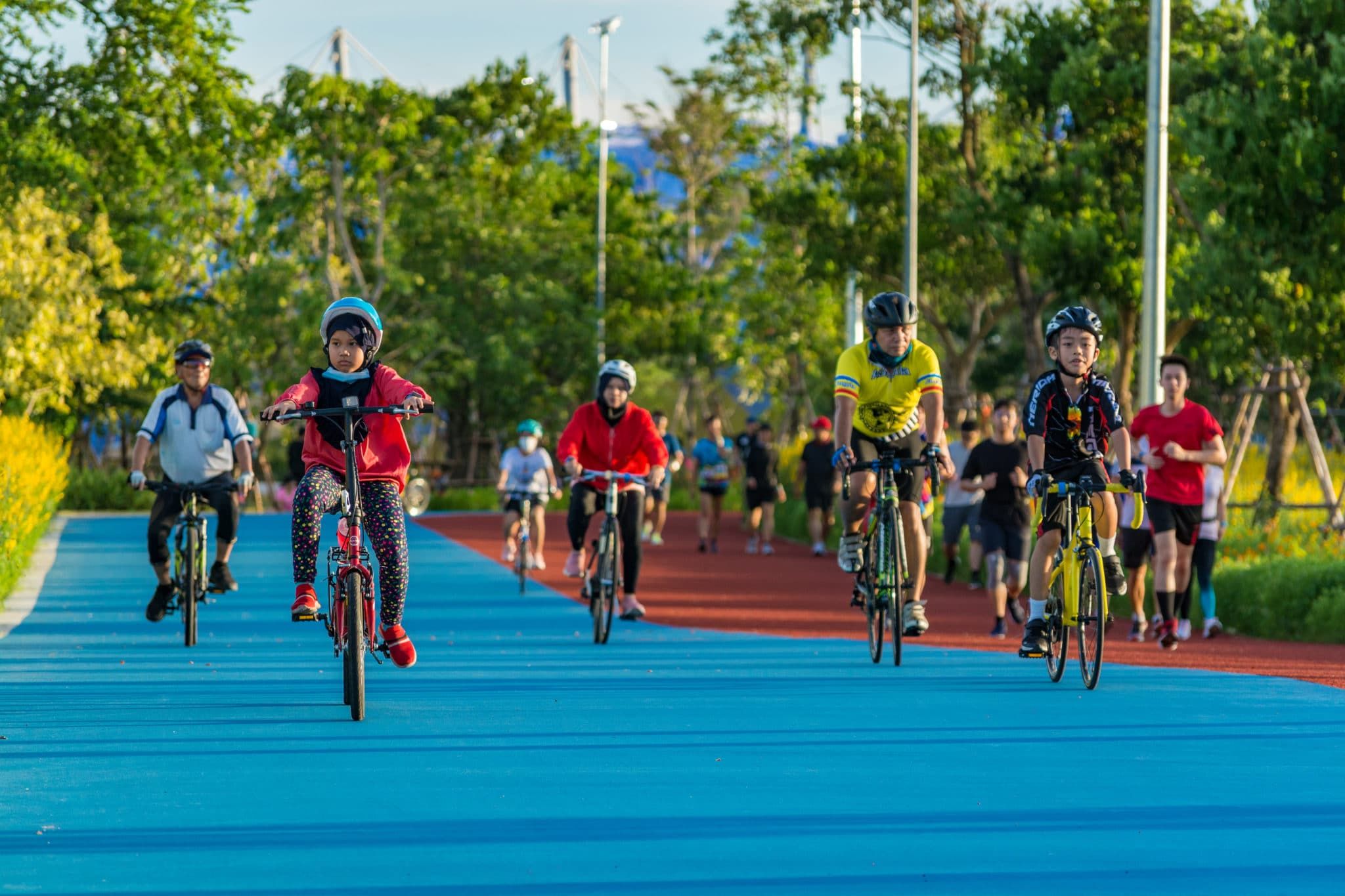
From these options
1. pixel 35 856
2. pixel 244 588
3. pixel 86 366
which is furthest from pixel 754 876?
pixel 86 366

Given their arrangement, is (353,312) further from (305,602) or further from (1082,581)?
(1082,581)

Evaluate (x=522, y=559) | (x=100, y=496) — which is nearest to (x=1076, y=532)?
(x=522, y=559)

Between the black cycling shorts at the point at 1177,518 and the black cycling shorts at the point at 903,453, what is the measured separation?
8.55 ft

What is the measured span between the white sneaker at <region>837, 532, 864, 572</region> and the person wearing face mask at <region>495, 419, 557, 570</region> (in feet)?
29.4

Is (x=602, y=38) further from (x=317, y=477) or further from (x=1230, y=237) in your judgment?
(x=317, y=477)

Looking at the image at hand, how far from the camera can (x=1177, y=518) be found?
1405 cm

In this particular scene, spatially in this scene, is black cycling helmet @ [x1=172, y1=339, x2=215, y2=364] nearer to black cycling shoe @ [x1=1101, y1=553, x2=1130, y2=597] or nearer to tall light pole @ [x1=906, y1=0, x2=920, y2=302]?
black cycling shoe @ [x1=1101, y1=553, x2=1130, y2=597]

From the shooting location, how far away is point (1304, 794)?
23.9 feet

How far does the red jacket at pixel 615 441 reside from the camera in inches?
570

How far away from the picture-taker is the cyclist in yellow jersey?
11.8m

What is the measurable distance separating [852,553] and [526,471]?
954 centimetres

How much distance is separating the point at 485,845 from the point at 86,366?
126 feet

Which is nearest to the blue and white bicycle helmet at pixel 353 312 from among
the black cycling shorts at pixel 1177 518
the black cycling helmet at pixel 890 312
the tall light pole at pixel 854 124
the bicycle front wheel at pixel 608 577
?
the black cycling helmet at pixel 890 312

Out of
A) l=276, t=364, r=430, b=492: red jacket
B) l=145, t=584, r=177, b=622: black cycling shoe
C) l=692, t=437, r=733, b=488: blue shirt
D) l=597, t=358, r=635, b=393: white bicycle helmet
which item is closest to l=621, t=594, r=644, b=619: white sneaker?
l=597, t=358, r=635, b=393: white bicycle helmet
